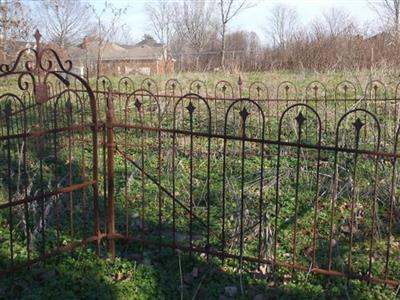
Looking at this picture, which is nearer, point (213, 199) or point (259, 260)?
point (259, 260)

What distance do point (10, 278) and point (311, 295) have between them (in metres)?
1.84

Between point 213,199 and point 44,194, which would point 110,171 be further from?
point 213,199

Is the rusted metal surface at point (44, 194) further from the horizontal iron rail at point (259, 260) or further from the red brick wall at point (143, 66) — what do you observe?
the red brick wall at point (143, 66)

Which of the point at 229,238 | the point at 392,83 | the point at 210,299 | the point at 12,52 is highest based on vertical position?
the point at 12,52

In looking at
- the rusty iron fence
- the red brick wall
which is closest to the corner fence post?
the rusty iron fence

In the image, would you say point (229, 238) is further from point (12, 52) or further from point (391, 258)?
point (12, 52)

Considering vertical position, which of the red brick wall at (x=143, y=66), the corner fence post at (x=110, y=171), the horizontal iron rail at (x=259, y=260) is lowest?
the horizontal iron rail at (x=259, y=260)

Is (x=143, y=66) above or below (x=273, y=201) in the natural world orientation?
above

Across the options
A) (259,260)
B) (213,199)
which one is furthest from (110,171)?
(213,199)

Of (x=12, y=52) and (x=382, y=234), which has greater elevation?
(x=12, y=52)

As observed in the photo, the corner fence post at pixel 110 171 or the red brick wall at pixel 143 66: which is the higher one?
the red brick wall at pixel 143 66

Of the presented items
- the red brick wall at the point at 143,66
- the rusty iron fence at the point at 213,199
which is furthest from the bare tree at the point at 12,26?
the rusty iron fence at the point at 213,199

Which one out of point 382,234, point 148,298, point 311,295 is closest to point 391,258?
point 382,234

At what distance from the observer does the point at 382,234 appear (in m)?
3.63
